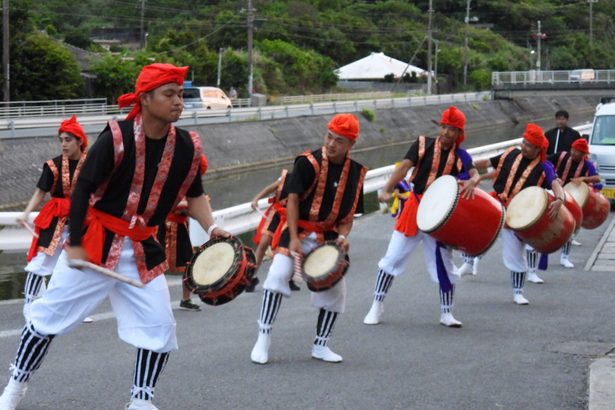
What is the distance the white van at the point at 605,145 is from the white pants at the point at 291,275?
13027 millimetres

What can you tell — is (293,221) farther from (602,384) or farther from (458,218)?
(602,384)

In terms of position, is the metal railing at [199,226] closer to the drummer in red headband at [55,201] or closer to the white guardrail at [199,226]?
the white guardrail at [199,226]

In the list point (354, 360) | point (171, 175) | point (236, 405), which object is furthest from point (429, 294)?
point (171, 175)

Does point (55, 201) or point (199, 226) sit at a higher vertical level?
point (55, 201)

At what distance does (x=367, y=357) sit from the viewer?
24.8 feet

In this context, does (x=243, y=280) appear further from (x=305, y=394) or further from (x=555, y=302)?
(x=555, y=302)

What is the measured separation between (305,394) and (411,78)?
7725cm

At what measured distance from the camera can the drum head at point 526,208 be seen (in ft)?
31.1

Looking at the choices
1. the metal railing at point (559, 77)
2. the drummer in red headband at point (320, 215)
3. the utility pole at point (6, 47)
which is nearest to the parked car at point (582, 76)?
the metal railing at point (559, 77)

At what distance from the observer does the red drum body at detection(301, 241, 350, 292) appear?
6.87 m

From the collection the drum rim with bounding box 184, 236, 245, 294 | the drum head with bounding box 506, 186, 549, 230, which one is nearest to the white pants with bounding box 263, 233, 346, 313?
the drum rim with bounding box 184, 236, 245, 294

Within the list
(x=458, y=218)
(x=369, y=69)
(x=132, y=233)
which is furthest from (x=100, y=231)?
(x=369, y=69)

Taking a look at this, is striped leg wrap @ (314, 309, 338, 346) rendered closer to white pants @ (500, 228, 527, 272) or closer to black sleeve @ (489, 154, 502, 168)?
white pants @ (500, 228, 527, 272)

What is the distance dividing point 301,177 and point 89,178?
7.09 feet
